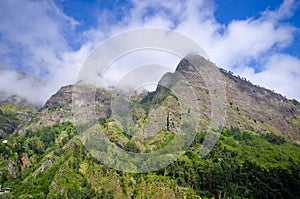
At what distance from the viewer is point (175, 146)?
236ft

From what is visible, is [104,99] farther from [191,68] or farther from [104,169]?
[104,169]

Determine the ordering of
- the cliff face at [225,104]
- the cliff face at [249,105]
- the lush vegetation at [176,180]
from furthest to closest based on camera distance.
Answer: the cliff face at [249,105] → the cliff face at [225,104] → the lush vegetation at [176,180]

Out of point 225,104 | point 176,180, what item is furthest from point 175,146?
point 225,104

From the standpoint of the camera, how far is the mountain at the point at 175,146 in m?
59.0

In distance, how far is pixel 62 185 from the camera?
58.9 m

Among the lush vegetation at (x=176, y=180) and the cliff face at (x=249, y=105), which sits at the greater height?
the cliff face at (x=249, y=105)

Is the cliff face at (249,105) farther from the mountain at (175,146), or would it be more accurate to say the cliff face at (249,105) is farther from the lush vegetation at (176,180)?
the lush vegetation at (176,180)

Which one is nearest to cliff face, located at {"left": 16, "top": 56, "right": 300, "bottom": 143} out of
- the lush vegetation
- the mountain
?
the mountain

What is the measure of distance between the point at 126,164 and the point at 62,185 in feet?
51.3

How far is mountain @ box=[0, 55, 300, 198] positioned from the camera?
5903cm

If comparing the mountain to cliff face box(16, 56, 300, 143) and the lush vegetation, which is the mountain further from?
cliff face box(16, 56, 300, 143)

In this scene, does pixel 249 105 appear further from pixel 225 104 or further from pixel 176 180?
pixel 176 180

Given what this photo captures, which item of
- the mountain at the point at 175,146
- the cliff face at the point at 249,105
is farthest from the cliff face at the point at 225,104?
the mountain at the point at 175,146

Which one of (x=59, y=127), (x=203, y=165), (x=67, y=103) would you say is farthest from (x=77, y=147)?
(x=67, y=103)
